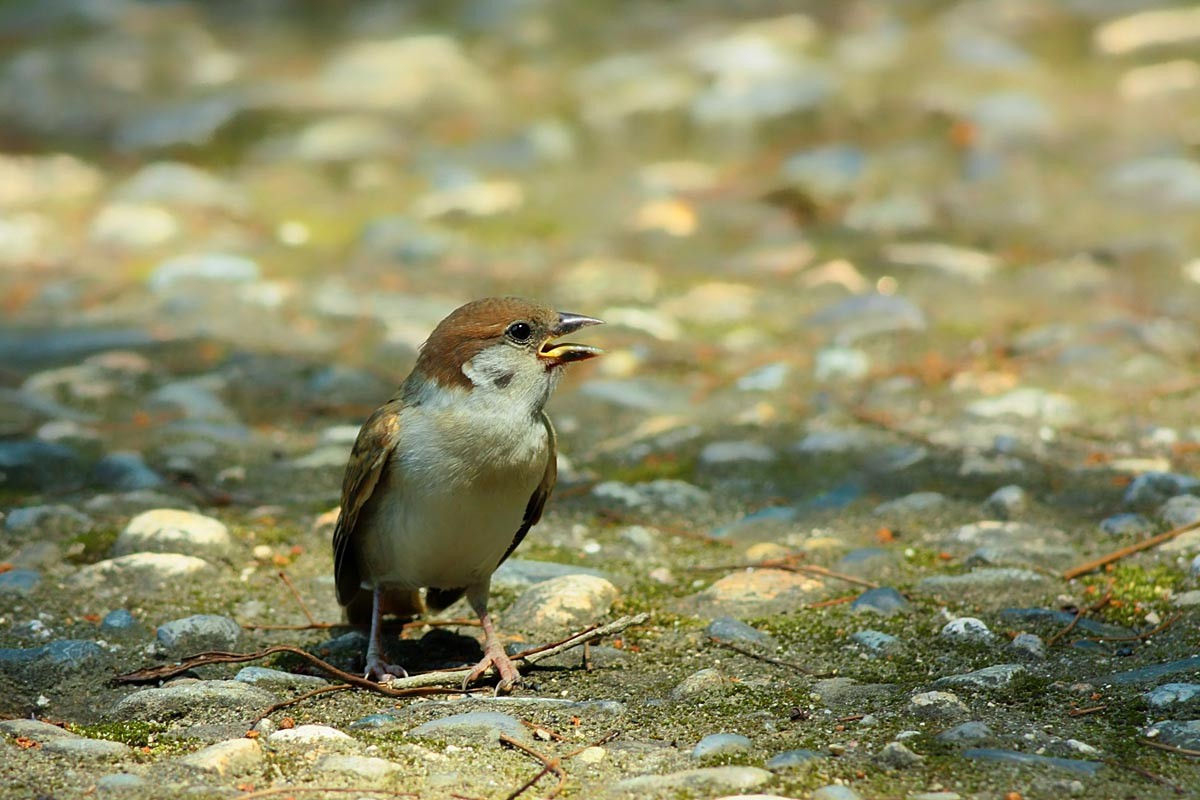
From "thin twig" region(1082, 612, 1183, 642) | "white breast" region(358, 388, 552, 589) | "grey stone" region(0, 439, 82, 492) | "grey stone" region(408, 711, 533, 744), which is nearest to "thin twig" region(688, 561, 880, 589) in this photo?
"thin twig" region(1082, 612, 1183, 642)

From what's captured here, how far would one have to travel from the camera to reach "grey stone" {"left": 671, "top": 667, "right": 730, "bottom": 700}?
14.0ft

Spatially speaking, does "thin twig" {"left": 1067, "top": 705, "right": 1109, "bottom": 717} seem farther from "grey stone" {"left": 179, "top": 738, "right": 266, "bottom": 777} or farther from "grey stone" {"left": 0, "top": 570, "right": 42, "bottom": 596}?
"grey stone" {"left": 0, "top": 570, "right": 42, "bottom": 596}

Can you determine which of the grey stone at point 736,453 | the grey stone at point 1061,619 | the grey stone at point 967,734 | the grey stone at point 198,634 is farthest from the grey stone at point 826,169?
the grey stone at point 967,734

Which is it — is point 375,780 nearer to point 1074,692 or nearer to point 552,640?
point 552,640

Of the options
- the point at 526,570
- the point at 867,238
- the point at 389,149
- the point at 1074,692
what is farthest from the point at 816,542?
the point at 389,149

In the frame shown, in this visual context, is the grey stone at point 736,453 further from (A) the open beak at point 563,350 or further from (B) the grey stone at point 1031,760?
(B) the grey stone at point 1031,760

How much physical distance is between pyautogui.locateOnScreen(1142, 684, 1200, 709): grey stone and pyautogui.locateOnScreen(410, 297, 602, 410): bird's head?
6.88 ft

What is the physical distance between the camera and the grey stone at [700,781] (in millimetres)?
3490

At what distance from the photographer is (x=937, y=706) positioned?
3938 millimetres

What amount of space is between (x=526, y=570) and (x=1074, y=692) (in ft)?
7.23

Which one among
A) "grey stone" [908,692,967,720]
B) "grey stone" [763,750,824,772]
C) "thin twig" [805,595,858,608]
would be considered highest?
"grey stone" [763,750,824,772]

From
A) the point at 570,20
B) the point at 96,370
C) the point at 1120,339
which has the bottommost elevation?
the point at 1120,339

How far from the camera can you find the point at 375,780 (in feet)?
11.7

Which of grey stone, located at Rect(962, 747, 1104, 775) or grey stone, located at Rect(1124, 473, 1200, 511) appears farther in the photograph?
grey stone, located at Rect(1124, 473, 1200, 511)
